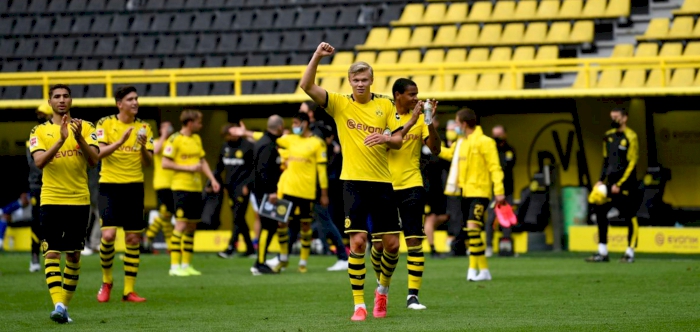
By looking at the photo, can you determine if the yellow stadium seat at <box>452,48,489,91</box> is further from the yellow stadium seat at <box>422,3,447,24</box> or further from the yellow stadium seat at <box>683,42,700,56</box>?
the yellow stadium seat at <box>683,42,700,56</box>

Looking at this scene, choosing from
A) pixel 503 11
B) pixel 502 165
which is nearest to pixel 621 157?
pixel 502 165

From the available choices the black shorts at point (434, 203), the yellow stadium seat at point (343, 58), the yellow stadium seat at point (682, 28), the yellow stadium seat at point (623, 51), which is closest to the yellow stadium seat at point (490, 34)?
the yellow stadium seat at point (623, 51)

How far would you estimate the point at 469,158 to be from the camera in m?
14.7

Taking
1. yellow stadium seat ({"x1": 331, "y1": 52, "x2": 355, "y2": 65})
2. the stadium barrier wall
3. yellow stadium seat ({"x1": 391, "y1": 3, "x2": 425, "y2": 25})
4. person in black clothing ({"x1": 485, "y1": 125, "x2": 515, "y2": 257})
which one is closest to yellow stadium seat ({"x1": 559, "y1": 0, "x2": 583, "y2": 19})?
yellow stadium seat ({"x1": 391, "y1": 3, "x2": 425, "y2": 25})

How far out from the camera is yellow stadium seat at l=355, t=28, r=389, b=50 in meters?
26.8

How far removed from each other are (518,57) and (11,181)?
417 inches

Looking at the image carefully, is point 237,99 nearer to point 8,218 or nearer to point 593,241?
point 8,218

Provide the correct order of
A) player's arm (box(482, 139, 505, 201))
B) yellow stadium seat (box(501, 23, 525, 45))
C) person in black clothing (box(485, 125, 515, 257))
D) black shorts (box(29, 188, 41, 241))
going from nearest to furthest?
player's arm (box(482, 139, 505, 201))
black shorts (box(29, 188, 41, 241))
person in black clothing (box(485, 125, 515, 257))
yellow stadium seat (box(501, 23, 525, 45))

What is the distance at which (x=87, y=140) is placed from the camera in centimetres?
1062

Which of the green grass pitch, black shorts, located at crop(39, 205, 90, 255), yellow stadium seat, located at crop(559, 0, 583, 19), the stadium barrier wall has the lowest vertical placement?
the green grass pitch

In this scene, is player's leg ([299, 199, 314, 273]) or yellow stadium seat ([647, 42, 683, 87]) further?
yellow stadium seat ([647, 42, 683, 87])

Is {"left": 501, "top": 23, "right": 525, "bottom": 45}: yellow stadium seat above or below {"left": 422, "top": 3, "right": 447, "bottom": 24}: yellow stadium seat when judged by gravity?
below

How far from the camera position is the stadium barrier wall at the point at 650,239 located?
2047cm

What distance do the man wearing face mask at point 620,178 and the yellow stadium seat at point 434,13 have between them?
358 inches
